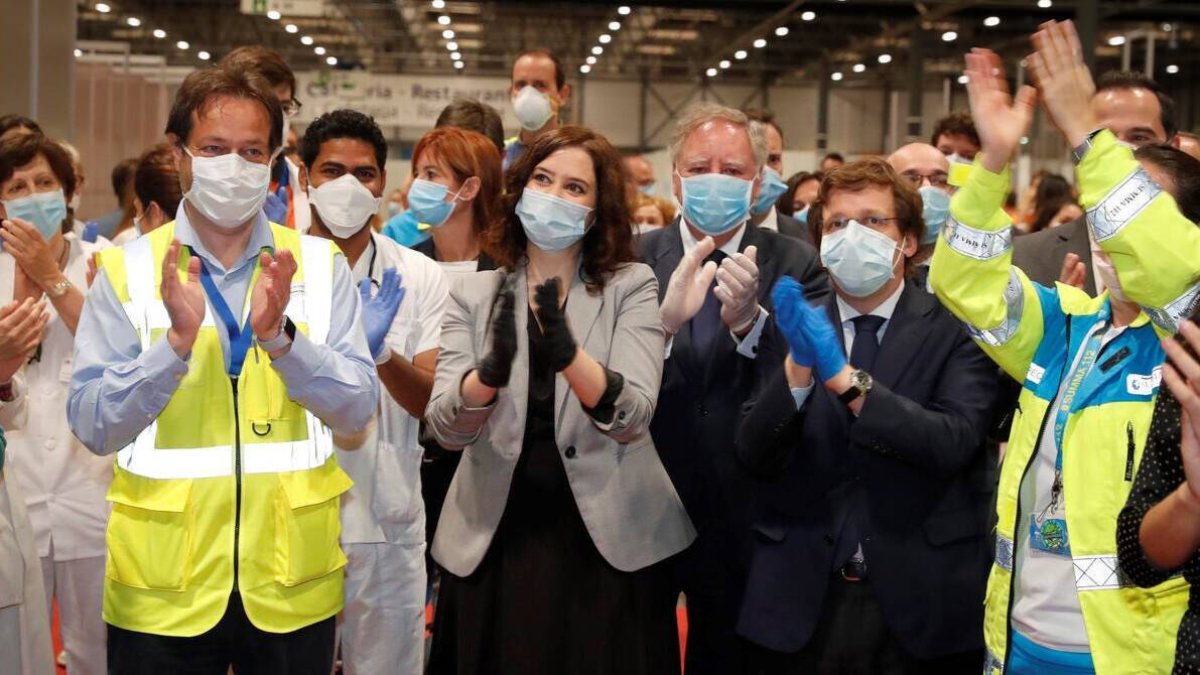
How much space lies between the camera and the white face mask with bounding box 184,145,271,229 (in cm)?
258

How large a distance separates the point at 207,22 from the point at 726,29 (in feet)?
29.8

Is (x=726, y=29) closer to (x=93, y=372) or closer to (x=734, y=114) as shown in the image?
(x=734, y=114)

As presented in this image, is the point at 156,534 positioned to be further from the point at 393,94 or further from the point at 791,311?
the point at 393,94

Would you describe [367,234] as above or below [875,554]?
above

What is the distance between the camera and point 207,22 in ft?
75.0

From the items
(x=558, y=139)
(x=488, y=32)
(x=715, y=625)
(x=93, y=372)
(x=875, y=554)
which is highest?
(x=488, y=32)

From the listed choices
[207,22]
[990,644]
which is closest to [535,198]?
[990,644]

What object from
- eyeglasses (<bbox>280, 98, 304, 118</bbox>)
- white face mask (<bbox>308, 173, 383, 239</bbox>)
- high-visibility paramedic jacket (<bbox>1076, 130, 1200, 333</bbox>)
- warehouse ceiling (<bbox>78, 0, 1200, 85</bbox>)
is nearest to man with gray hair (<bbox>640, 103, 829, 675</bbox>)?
white face mask (<bbox>308, 173, 383, 239</bbox>)

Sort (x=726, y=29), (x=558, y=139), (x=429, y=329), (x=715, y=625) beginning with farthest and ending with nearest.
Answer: (x=726, y=29)
(x=429, y=329)
(x=715, y=625)
(x=558, y=139)

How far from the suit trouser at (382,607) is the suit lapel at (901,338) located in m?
1.37

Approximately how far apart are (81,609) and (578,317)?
1806 millimetres

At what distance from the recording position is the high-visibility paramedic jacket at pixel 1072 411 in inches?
86.5

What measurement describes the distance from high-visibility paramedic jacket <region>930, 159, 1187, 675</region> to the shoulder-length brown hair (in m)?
0.77

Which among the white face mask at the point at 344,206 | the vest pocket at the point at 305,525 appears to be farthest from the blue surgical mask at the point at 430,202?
the vest pocket at the point at 305,525
